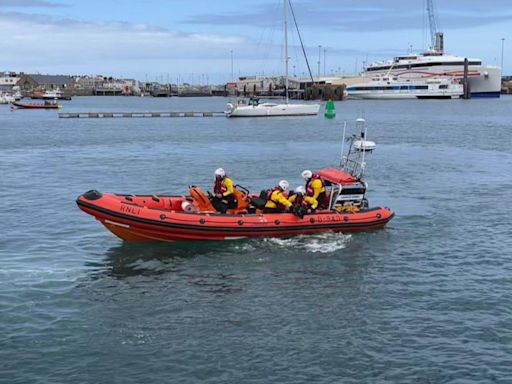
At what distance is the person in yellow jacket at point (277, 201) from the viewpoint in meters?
18.3

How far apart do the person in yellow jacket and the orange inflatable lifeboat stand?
0.34 metres

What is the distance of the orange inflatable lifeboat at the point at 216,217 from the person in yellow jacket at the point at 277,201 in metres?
0.34

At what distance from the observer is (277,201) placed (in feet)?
60.1

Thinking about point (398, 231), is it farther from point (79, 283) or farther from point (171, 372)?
point (171, 372)

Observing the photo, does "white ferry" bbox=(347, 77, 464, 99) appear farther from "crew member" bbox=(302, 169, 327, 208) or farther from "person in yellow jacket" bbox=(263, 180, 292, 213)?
"person in yellow jacket" bbox=(263, 180, 292, 213)

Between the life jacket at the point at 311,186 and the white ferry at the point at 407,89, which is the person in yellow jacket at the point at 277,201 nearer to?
the life jacket at the point at 311,186

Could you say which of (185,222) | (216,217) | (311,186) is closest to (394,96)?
(311,186)

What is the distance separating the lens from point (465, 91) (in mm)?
131000

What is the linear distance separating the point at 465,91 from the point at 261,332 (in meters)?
129

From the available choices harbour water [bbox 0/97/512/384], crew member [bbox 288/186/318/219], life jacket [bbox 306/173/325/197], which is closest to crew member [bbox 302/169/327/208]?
life jacket [bbox 306/173/325/197]

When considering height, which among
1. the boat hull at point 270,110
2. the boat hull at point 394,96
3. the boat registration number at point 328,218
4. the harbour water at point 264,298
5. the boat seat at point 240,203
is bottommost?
the harbour water at point 264,298

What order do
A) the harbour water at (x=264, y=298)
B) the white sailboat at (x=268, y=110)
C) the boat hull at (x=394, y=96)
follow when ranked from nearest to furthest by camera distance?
1. the harbour water at (x=264, y=298)
2. the white sailboat at (x=268, y=110)
3. the boat hull at (x=394, y=96)

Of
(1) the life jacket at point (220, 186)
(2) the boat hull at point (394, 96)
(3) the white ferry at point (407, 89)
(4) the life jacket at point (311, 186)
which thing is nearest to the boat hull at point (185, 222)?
(4) the life jacket at point (311, 186)

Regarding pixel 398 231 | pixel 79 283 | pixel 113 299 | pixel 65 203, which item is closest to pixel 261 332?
pixel 113 299
